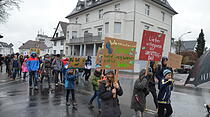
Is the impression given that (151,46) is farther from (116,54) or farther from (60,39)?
(60,39)

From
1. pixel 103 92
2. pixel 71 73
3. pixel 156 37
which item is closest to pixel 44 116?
pixel 71 73

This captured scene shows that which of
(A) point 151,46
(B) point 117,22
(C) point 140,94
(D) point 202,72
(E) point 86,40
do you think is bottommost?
(C) point 140,94

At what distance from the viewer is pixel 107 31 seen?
2586 cm

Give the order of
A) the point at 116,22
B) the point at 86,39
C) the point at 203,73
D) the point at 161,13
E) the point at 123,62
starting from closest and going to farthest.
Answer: the point at 203,73 < the point at 123,62 < the point at 116,22 < the point at 161,13 < the point at 86,39

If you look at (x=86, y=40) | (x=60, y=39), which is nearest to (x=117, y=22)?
(x=86, y=40)

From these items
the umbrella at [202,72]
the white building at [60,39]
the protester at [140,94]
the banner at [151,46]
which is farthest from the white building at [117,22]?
the umbrella at [202,72]

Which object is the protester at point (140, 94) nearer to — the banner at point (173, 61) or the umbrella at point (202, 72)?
the umbrella at point (202, 72)

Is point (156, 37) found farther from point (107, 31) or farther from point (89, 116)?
point (107, 31)

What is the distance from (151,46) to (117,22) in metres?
21.1

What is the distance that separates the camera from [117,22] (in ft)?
82.8

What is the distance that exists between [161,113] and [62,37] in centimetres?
4002

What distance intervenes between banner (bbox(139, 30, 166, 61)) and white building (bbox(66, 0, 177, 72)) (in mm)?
18026

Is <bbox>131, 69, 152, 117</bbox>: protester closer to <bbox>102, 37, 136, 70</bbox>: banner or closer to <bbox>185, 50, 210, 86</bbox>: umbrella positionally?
<bbox>102, 37, 136, 70</bbox>: banner

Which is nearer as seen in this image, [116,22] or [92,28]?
[116,22]
